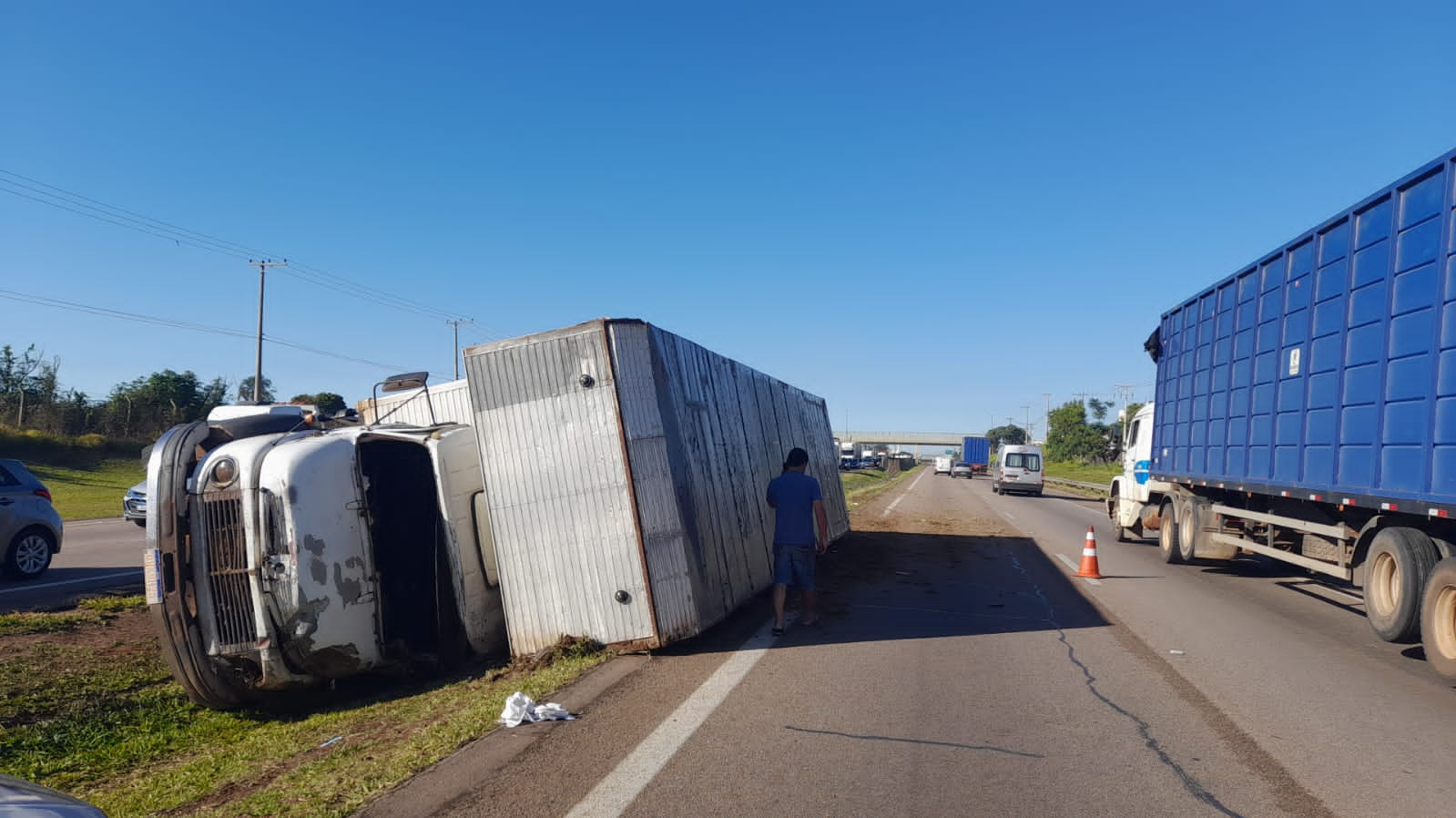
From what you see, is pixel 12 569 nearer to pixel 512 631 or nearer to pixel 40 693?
pixel 40 693

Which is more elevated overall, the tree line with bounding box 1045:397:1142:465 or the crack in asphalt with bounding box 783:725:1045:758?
the crack in asphalt with bounding box 783:725:1045:758

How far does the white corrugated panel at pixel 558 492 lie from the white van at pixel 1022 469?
3603cm

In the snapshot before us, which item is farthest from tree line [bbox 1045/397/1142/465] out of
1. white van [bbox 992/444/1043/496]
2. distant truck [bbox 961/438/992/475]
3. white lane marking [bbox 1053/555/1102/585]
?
white lane marking [bbox 1053/555/1102/585]

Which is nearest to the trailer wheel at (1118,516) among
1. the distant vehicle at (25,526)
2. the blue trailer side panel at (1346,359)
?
the blue trailer side panel at (1346,359)

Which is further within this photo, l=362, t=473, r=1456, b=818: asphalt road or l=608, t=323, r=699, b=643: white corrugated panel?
l=608, t=323, r=699, b=643: white corrugated panel

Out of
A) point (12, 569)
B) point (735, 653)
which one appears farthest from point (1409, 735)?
point (12, 569)

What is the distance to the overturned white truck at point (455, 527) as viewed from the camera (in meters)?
6.62

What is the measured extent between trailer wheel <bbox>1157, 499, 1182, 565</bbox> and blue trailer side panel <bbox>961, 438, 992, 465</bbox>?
57647mm

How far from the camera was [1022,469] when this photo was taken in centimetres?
4081

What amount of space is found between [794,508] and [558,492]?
2.36 metres

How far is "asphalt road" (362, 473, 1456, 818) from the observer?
4.43 metres

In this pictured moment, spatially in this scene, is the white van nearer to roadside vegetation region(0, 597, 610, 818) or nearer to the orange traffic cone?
the orange traffic cone

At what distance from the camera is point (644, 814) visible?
4.17m

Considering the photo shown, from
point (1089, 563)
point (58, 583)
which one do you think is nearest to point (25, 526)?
point (58, 583)
